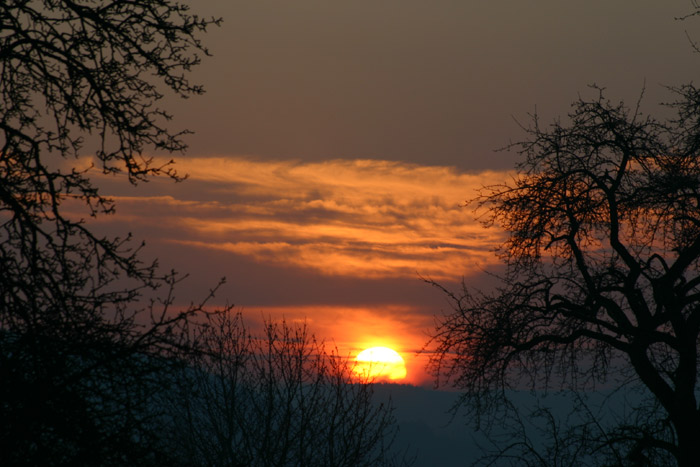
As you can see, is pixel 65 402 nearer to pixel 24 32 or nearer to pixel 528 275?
pixel 24 32

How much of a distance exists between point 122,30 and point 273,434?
33.9 feet

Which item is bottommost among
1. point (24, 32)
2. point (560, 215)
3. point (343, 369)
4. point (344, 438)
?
point (344, 438)

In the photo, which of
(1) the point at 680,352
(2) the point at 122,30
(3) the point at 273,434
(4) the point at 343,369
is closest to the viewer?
(2) the point at 122,30

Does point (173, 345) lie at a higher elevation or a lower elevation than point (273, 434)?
higher

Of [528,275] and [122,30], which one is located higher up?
[122,30]

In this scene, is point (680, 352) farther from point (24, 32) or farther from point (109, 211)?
point (24, 32)

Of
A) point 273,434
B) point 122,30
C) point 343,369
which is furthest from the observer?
point 343,369

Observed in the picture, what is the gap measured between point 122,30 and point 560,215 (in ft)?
27.5

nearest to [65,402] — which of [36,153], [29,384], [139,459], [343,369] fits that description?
[29,384]

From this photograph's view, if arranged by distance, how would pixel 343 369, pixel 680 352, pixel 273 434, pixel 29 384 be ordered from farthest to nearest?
pixel 343 369
pixel 273 434
pixel 680 352
pixel 29 384

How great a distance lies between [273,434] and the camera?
16.0 m

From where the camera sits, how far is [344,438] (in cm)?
1631

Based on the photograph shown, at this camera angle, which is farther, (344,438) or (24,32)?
(344,438)

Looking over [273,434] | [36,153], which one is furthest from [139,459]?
[273,434]
